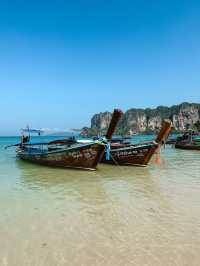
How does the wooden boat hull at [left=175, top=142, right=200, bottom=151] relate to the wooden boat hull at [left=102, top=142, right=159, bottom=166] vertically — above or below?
below

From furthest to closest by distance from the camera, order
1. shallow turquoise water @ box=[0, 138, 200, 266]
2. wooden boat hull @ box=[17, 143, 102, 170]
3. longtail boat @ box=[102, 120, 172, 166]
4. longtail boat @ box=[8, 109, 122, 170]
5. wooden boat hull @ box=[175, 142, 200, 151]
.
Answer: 1. wooden boat hull @ box=[175, 142, 200, 151]
2. longtail boat @ box=[102, 120, 172, 166]
3. wooden boat hull @ box=[17, 143, 102, 170]
4. longtail boat @ box=[8, 109, 122, 170]
5. shallow turquoise water @ box=[0, 138, 200, 266]

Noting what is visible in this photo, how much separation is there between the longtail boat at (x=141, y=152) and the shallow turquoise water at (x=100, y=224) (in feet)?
16.6

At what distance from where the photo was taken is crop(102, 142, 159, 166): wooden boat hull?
1498 centimetres

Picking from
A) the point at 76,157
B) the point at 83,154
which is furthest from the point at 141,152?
the point at 76,157

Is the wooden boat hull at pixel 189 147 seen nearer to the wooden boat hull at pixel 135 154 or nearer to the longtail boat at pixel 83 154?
the wooden boat hull at pixel 135 154

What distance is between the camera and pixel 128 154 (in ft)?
51.1

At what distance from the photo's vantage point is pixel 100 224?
5605 mm

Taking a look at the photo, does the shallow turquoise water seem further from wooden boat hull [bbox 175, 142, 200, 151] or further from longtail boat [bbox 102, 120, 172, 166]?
A: wooden boat hull [bbox 175, 142, 200, 151]

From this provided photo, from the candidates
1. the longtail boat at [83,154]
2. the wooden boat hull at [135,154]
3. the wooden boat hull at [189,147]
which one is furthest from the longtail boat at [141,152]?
the wooden boat hull at [189,147]

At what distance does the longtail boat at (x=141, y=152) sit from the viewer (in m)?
14.6

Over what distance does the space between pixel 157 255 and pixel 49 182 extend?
7302 millimetres

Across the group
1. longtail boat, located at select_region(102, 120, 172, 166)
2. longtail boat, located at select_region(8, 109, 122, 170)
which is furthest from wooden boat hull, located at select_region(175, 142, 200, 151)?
longtail boat, located at select_region(8, 109, 122, 170)

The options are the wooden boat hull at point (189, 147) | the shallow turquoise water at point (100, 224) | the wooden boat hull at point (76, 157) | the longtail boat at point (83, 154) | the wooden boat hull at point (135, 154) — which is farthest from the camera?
the wooden boat hull at point (189, 147)

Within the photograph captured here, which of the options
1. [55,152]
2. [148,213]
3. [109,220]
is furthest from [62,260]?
[55,152]
